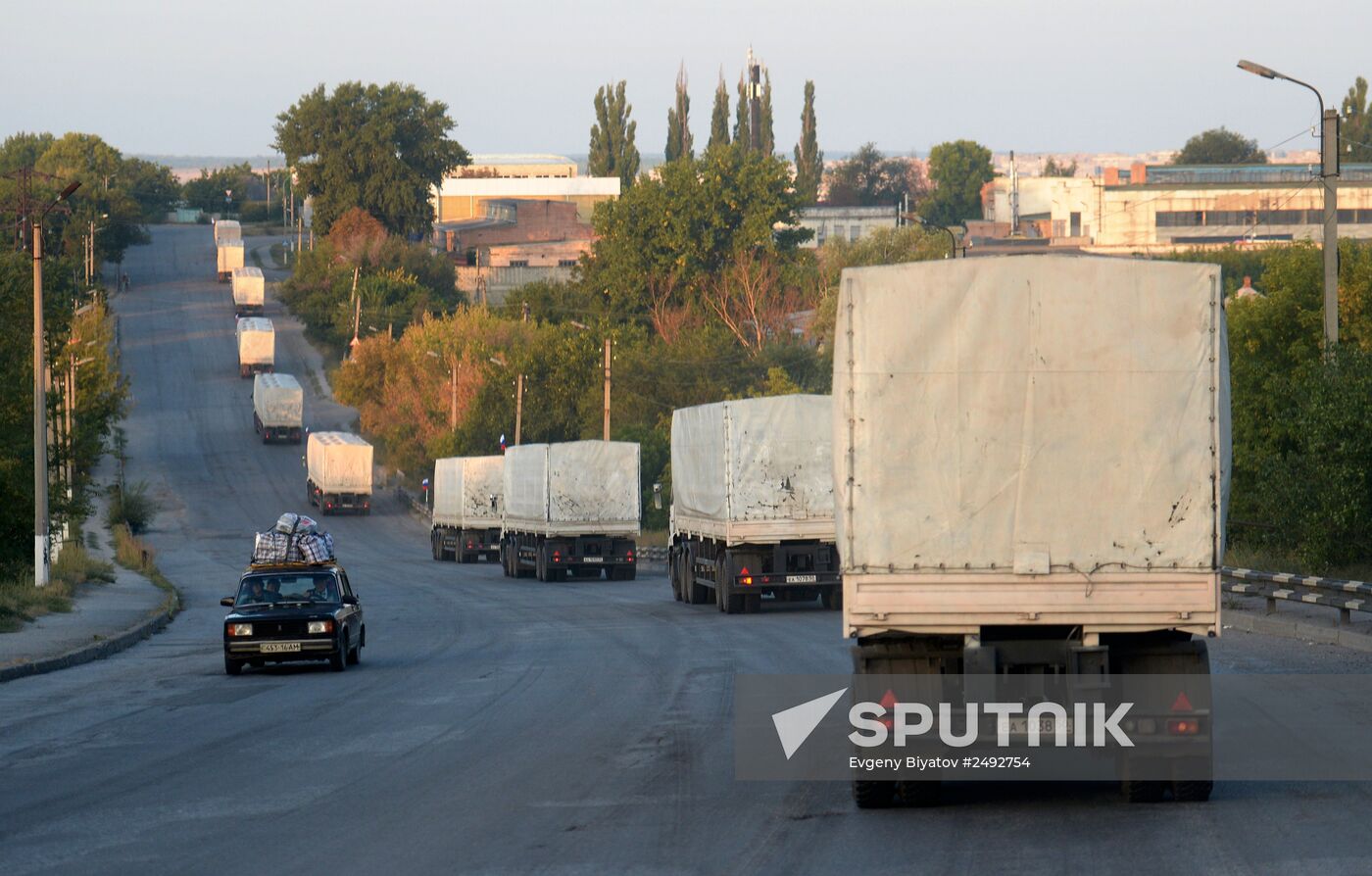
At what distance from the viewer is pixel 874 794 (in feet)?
35.6

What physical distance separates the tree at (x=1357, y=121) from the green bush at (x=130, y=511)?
11686 cm

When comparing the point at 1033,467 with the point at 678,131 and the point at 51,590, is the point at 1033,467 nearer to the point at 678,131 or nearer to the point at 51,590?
the point at 51,590

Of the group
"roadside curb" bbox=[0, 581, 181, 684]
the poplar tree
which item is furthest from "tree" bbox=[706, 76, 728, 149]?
"roadside curb" bbox=[0, 581, 181, 684]

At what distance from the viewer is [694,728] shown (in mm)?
14969

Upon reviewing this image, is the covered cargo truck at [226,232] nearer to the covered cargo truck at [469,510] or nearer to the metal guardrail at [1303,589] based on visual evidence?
the covered cargo truck at [469,510]

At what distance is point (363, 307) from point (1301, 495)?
376 ft

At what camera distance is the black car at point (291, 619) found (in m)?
22.0

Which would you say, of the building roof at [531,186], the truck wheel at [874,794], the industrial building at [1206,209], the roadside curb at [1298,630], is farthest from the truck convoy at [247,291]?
the truck wheel at [874,794]

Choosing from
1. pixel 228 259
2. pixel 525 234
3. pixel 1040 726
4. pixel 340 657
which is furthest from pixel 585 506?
pixel 525 234

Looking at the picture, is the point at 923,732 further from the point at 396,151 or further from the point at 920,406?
the point at 396,151

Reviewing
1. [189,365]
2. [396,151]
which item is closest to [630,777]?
[189,365]

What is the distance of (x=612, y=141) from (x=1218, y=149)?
6768 cm

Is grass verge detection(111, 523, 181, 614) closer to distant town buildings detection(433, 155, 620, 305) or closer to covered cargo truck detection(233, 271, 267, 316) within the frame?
covered cargo truck detection(233, 271, 267, 316)

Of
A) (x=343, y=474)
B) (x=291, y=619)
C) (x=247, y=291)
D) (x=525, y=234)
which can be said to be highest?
(x=525, y=234)
